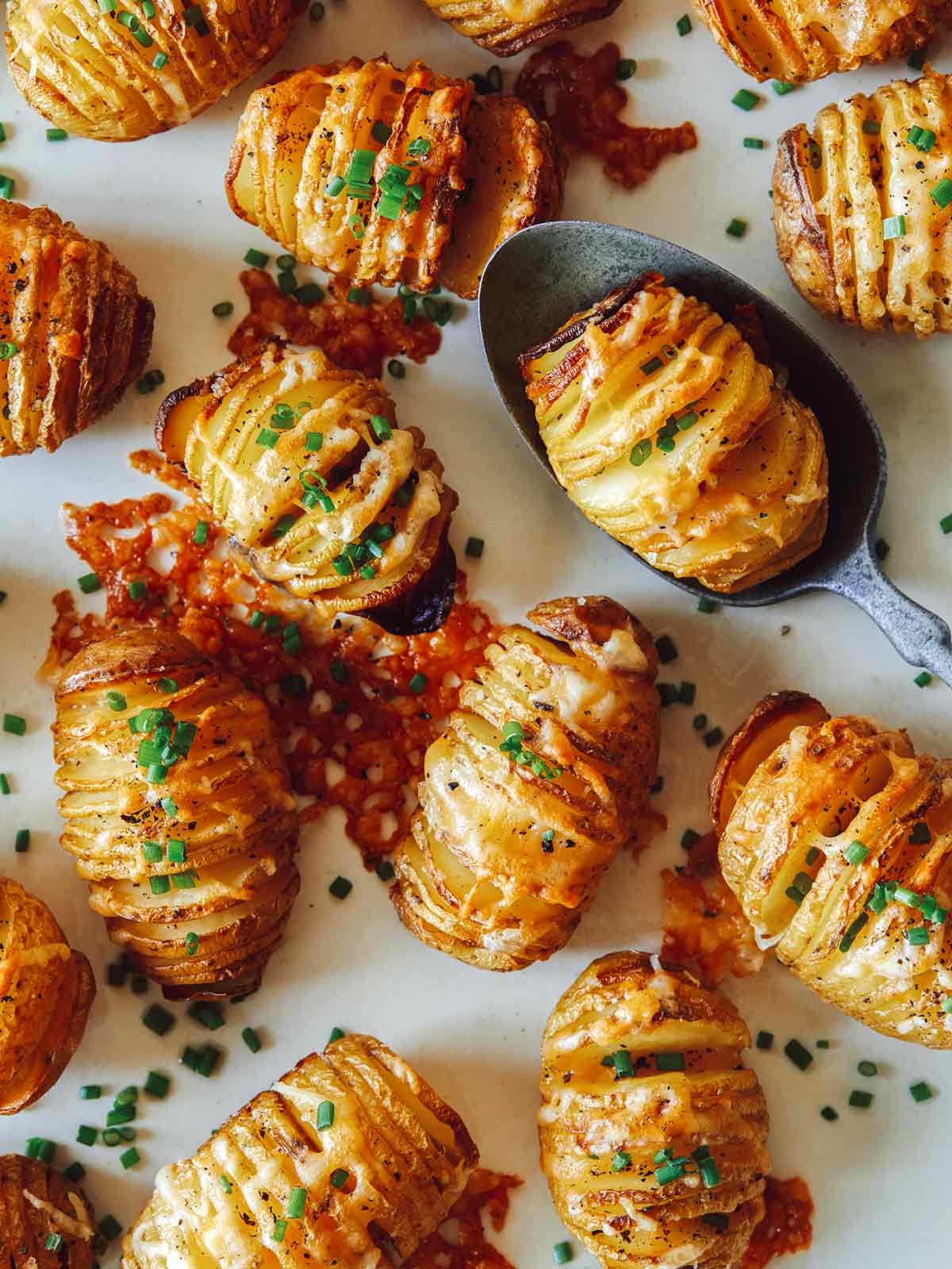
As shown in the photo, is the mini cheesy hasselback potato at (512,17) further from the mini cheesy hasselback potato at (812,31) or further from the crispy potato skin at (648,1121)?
the crispy potato skin at (648,1121)

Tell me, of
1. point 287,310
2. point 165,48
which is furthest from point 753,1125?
point 165,48

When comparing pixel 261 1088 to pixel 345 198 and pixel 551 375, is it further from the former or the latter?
pixel 345 198

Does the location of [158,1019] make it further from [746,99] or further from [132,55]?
[746,99]

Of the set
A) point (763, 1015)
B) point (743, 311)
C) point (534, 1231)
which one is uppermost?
point (743, 311)

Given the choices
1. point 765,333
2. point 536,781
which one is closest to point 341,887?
point 536,781

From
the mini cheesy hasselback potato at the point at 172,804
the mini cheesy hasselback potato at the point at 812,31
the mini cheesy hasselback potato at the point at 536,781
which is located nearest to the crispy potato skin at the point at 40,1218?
the mini cheesy hasselback potato at the point at 172,804
